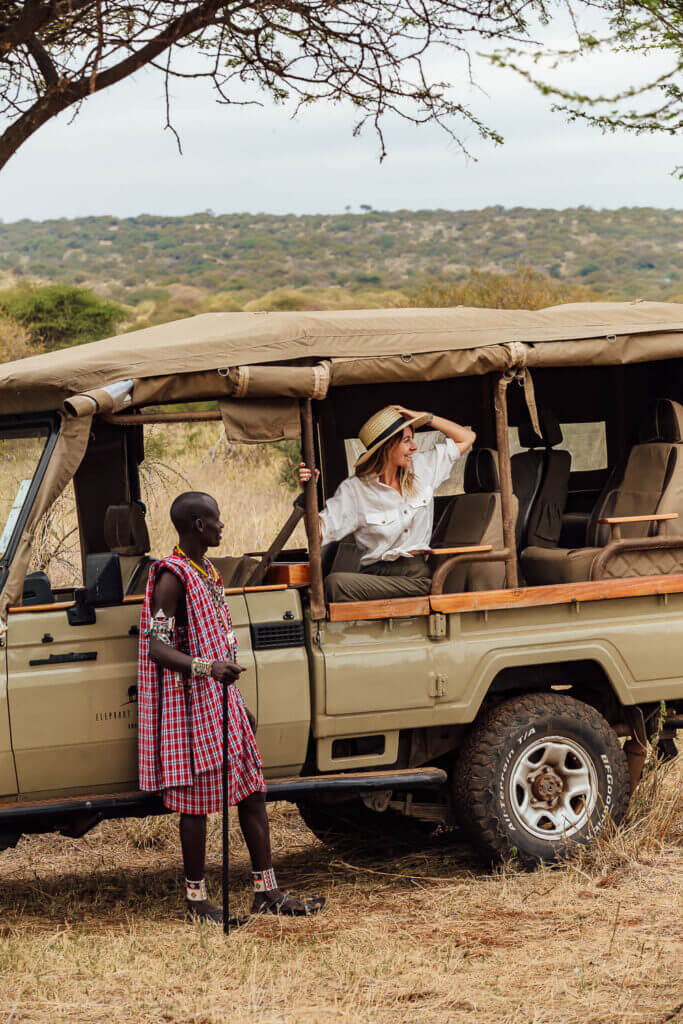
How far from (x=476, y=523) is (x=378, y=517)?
0.56 m

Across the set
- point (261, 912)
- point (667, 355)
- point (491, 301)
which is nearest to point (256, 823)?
point (261, 912)

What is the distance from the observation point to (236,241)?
59281 millimetres

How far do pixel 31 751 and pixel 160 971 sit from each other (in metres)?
1.03

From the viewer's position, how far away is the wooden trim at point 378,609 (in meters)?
5.54

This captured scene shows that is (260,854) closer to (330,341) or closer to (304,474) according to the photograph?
(304,474)

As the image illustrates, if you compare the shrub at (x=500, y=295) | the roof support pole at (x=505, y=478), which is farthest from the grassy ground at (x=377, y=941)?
the shrub at (x=500, y=295)

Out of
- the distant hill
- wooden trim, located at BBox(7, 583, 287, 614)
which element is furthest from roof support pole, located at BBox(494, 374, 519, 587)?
the distant hill

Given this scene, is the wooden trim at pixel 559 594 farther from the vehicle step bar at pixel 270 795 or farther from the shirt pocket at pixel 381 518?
the vehicle step bar at pixel 270 795

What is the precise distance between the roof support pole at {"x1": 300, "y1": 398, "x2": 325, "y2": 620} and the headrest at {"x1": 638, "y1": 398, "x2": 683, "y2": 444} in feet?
6.34

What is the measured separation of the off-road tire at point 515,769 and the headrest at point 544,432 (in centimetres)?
163

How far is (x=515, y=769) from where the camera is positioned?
5867mm

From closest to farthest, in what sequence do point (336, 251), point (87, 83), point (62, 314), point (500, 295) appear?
point (87, 83) → point (500, 295) → point (62, 314) → point (336, 251)

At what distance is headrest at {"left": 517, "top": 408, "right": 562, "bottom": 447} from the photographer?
A: 279 inches

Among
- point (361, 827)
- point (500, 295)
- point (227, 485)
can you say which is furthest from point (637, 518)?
point (500, 295)
